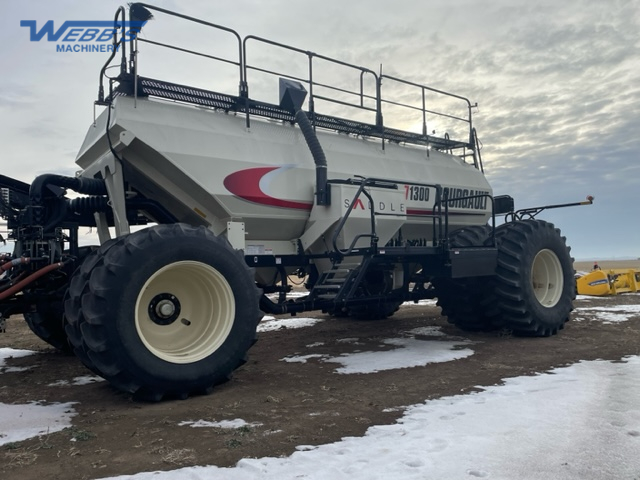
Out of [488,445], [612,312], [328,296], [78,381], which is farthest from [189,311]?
[612,312]

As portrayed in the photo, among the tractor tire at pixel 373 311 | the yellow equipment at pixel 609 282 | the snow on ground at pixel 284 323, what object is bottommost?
the snow on ground at pixel 284 323

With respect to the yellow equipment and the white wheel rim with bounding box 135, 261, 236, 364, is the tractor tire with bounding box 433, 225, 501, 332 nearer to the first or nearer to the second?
the white wheel rim with bounding box 135, 261, 236, 364

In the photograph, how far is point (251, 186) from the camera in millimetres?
6582

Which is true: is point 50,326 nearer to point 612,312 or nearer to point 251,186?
point 251,186

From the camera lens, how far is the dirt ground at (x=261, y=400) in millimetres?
3520

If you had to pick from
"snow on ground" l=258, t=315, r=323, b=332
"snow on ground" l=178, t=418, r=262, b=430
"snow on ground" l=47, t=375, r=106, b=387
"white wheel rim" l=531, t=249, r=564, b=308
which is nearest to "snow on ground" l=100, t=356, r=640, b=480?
"snow on ground" l=178, t=418, r=262, b=430

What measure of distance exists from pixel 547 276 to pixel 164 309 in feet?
21.3

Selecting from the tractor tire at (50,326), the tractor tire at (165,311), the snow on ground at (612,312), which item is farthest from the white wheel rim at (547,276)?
the tractor tire at (50,326)

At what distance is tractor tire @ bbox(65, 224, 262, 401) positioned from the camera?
15.3ft

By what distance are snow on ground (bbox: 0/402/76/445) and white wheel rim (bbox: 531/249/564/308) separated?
7.20 m

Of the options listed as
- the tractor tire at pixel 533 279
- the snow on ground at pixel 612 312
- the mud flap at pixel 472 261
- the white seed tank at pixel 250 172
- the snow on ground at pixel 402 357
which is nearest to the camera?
the white seed tank at pixel 250 172

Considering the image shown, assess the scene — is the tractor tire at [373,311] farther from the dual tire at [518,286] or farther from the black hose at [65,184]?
the black hose at [65,184]

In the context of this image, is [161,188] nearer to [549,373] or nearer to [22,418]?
[22,418]

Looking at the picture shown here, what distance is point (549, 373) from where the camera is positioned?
5.78 m
